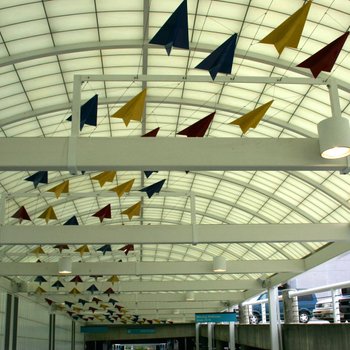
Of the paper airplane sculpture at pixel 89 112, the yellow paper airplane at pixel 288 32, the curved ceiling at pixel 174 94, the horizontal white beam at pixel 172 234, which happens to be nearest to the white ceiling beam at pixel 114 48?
the curved ceiling at pixel 174 94

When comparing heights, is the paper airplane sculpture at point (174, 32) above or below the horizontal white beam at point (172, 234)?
above

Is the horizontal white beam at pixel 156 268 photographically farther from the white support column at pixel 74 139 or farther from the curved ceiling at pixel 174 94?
the white support column at pixel 74 139

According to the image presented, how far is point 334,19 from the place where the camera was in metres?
21.5

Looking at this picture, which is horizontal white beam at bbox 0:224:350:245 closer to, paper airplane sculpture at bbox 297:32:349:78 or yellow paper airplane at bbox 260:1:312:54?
paper airplane sculpture at bbox 297:32:349:78

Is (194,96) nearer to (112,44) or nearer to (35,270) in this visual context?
(112,44)

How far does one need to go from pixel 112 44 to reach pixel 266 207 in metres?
24.9

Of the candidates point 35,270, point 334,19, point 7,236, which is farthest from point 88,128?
point 334,19

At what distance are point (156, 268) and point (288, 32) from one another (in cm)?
3022

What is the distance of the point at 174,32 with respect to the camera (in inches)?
554

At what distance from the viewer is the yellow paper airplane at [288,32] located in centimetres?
1296

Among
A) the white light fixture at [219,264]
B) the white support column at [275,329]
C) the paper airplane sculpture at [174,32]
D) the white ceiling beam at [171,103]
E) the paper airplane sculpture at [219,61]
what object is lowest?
the white support column at [275,329]

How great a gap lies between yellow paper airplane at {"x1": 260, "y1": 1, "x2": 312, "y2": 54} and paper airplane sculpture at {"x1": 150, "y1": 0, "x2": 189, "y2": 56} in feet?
7.10

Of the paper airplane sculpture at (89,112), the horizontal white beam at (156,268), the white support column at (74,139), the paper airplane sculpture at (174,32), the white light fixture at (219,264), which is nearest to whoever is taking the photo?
the paper airplane sculpture at (174,32)

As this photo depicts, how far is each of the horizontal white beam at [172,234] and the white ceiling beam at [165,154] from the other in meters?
13.3
